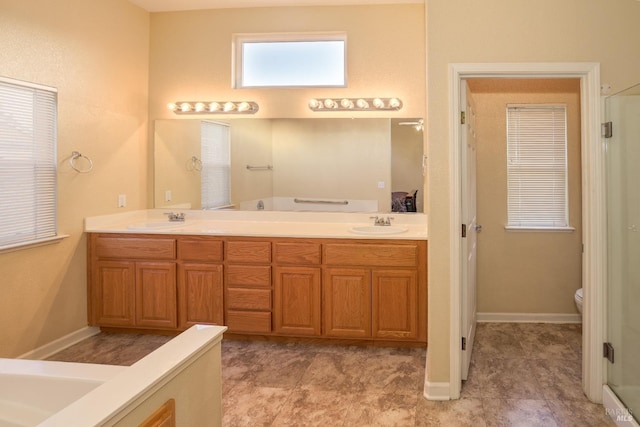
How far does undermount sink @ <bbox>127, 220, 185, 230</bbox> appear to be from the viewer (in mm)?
3996

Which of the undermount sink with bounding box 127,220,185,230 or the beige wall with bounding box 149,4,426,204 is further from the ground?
the beige wall with bounding box 149,4,426,204

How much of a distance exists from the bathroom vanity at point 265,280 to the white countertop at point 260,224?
2cm

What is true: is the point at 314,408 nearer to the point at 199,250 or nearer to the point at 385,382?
the point at 385,382

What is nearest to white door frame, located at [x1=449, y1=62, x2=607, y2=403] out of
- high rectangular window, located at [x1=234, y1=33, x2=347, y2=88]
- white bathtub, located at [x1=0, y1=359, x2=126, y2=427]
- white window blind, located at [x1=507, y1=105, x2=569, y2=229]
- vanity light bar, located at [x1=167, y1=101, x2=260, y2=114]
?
white window blind, located at [x1=507, y1=105, x2=569, y2=229]

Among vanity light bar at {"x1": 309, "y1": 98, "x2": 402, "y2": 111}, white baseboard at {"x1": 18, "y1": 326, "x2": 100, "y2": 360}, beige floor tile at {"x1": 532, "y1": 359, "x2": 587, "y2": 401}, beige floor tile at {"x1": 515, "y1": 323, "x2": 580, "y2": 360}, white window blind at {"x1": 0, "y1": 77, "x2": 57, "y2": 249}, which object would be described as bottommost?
beige floor tile at {"x1": 532, "y1": 359, "x2": 587, "y2": 401}

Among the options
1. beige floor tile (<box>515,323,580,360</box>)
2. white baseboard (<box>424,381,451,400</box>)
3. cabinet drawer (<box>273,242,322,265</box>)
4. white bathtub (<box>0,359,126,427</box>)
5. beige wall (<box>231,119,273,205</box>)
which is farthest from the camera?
beige wall (<box>231,119,273,205</box>)

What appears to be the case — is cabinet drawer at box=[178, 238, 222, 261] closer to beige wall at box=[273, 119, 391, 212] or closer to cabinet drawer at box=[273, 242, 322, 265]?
cabinet drawer at box=[273, 242, 322, 265]

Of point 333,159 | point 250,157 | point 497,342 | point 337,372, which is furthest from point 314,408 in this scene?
point 250,157

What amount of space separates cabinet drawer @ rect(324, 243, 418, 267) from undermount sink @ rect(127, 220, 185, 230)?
4.83ft

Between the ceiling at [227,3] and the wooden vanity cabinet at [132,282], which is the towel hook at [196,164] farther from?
the ceiling at [227,3]

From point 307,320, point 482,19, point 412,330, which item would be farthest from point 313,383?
point 482,19

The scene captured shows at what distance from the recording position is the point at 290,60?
14.2 feet

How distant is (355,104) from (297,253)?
1432 millimetres

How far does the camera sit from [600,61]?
Result: 8.93 ft
